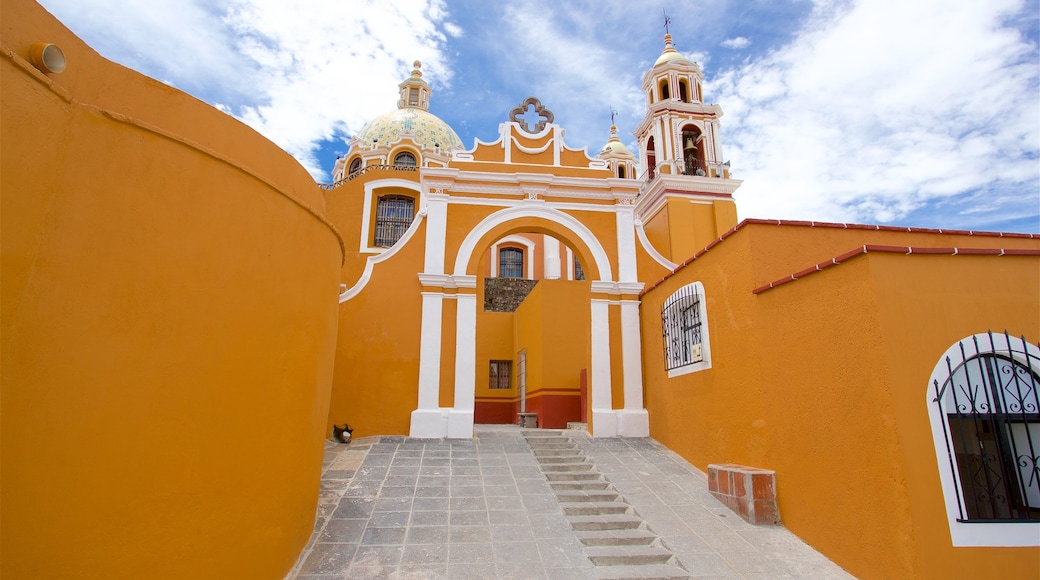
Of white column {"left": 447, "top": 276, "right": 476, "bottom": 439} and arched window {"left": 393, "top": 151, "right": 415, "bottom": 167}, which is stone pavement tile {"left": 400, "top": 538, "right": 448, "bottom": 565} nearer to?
white column {"left": 447, "top": 276, "right": 476, "bottom": 439}

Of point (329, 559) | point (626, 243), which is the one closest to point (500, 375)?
point (626, 243)

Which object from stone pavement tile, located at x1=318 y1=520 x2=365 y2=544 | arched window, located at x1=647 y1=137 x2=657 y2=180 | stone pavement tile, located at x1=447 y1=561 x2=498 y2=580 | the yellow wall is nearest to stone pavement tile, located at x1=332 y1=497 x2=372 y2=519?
stone pavement tile, located at x1=318 y1=520 x2=365 y2=544

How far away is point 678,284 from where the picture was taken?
29.3 ft

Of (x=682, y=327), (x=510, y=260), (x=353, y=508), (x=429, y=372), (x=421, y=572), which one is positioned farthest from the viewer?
(x=510, y=260)

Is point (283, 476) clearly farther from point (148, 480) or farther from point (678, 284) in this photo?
point (678, 284)

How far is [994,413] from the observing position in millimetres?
4727

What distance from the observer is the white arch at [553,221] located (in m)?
10.6

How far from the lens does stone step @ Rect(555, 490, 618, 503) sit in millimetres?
6867

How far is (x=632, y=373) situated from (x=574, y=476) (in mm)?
2900

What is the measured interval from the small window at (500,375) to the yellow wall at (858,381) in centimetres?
1110

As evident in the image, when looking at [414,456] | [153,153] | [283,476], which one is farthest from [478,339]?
[153,153]

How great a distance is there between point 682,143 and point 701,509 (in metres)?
14.5

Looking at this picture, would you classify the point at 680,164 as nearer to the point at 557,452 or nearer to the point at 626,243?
the point at 626,243

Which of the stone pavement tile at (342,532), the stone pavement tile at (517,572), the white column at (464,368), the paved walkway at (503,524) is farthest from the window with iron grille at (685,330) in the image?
the stone pavement tile at (342,532)
